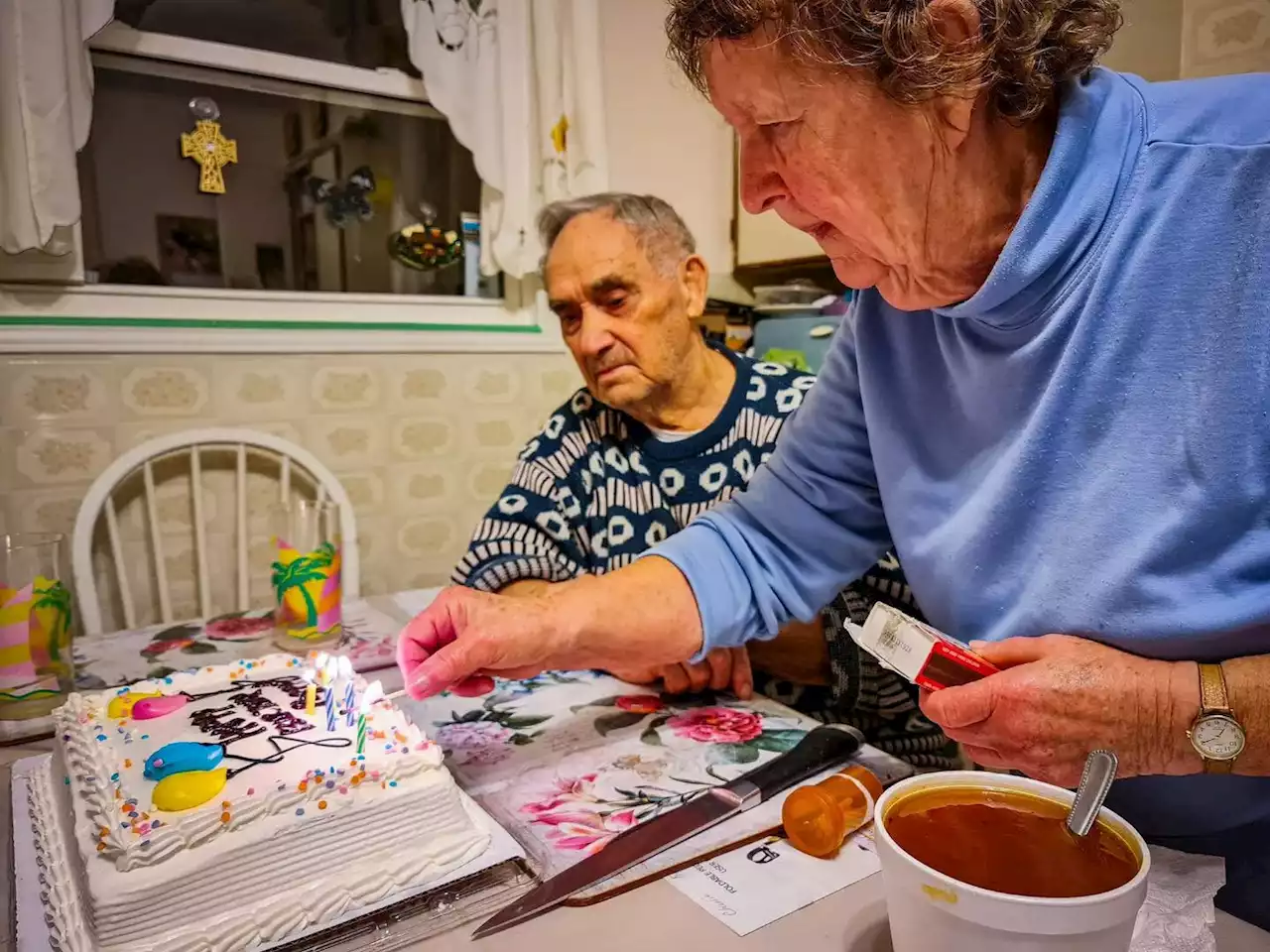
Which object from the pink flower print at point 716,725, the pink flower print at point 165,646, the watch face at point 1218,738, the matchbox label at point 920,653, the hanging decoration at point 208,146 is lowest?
the pink flower print at point 716,725

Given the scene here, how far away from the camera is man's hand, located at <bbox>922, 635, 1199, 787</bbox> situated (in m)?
0.59

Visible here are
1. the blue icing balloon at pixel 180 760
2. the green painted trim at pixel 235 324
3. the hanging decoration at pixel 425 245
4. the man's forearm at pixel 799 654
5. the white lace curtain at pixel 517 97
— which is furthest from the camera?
the hanging decoration at pixel 425 245

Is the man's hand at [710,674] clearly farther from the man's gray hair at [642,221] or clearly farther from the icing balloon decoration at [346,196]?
the icing balloon decoration at [346,196]

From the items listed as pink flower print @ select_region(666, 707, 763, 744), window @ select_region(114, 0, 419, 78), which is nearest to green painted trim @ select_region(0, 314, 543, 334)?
window @ select_region(114, 0, 419, 78)

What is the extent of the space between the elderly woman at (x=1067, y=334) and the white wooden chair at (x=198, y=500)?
3.53 feet

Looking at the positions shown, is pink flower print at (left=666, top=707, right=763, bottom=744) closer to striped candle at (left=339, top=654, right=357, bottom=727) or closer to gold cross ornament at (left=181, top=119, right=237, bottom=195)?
striped candle at (left=339, top=654, right=357, bottom=727)

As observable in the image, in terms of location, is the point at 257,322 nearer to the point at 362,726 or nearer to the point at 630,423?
the point at 630,423

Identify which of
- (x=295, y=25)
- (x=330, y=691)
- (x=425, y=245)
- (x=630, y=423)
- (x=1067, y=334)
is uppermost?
(x=295, y=25)

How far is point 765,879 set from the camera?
67cm

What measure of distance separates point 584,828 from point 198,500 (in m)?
1.34

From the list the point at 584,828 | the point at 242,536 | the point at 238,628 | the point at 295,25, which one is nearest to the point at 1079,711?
the point at 584,828

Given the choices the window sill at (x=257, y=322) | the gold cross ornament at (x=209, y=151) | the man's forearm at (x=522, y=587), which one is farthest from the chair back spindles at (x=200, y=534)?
the man's forearm at (x=522, y=587)

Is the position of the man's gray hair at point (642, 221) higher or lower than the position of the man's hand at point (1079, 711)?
higher

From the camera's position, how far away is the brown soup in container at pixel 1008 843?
0.47 meters
